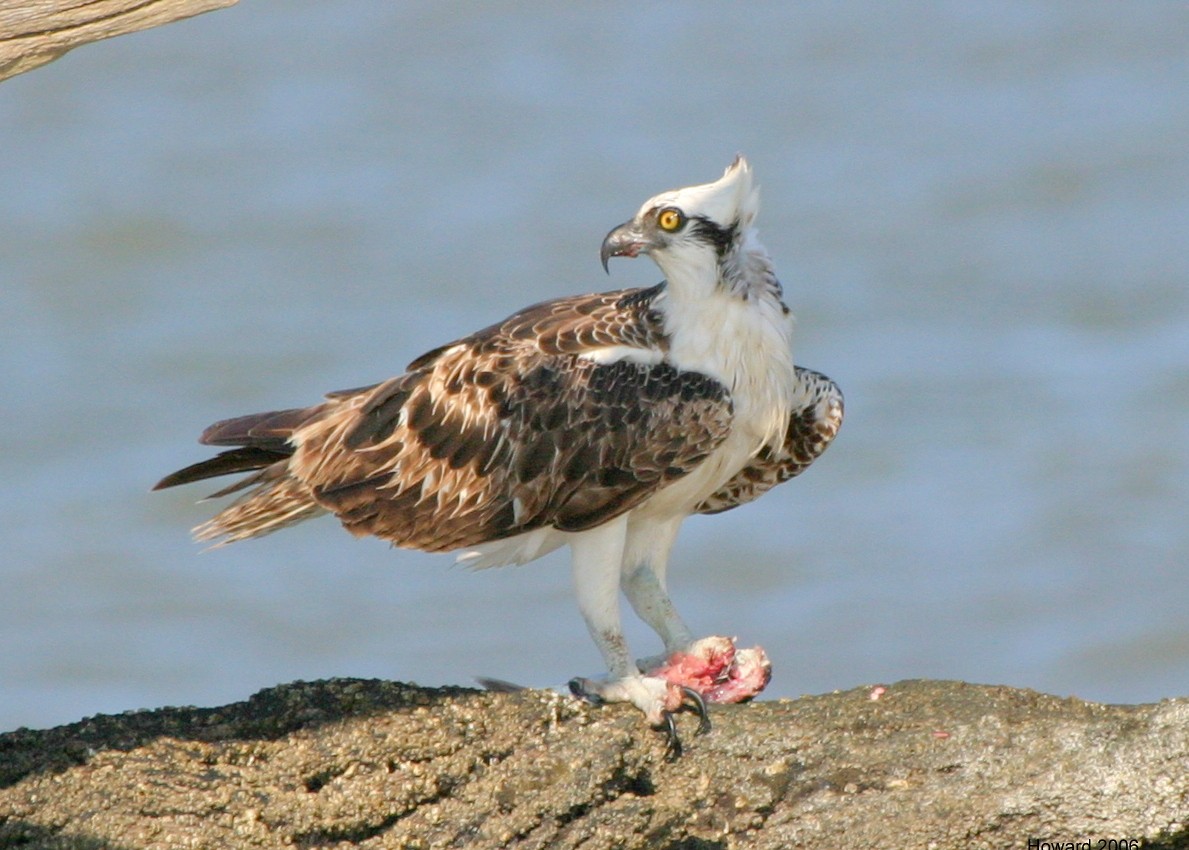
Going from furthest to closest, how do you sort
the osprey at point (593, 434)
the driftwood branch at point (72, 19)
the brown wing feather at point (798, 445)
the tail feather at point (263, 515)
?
the brown wing feather at point (798, 445) < the tail feather at point (263, 515) < the osprey at point (593, 434) < the driftwood branch at point (72, 19)

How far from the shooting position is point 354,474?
7.39 m

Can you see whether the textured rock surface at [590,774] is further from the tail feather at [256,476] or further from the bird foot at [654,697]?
the tail feather at [256,476]

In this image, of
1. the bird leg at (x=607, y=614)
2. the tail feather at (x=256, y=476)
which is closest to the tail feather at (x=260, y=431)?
the tail feather at (x=256, y=476)

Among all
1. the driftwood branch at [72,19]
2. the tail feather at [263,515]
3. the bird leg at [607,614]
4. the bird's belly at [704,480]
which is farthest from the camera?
the tail feather at [263,515]

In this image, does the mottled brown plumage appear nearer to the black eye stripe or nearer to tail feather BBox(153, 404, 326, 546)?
tail feather BBox(153, 404, 326, 546)

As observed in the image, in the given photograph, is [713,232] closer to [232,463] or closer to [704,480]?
[704,480]

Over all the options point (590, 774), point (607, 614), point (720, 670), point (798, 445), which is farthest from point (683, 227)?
point (590, 774)

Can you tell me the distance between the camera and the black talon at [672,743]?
6129 mm

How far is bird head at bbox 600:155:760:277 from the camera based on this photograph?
7176 mm

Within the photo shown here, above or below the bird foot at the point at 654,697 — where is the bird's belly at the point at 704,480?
above

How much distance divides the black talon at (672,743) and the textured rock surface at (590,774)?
1.3 inches

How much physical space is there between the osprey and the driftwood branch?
231 cm

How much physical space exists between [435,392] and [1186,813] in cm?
352

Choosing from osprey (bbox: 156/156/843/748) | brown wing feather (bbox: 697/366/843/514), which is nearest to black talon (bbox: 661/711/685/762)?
osprey (bbox: 156/156/843/748)
